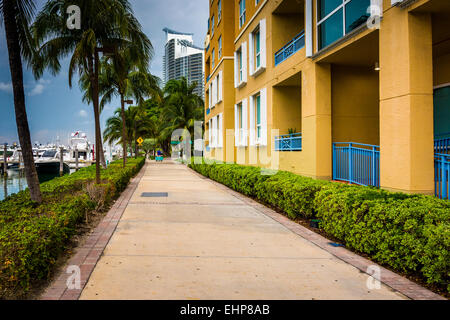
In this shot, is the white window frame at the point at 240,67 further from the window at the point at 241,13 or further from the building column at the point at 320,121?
the building column at the point at 320,121

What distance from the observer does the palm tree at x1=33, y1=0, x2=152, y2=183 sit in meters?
11.1

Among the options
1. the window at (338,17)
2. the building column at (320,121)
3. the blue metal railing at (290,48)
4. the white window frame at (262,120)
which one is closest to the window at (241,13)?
the white window frame at (262,120)

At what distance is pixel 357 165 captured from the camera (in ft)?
31.9

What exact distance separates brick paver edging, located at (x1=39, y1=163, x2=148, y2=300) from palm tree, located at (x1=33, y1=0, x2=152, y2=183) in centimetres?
419

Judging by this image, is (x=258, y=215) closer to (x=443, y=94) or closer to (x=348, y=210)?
(x=348, y=210)

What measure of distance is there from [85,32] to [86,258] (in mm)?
8204

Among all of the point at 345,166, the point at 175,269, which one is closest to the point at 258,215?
the point at 345,166

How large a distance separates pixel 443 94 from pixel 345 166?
3.11m

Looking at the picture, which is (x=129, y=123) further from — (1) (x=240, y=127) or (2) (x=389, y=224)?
(2) (x=389, y=224)

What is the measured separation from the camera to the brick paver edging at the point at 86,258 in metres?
3.96

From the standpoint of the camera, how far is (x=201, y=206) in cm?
1046

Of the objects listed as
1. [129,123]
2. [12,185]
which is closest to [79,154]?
[129,123]

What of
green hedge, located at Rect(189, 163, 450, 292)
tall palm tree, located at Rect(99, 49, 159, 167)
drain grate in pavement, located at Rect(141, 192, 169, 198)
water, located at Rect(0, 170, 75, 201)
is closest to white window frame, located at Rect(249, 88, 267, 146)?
drain grate in pavement, located at Rect(141, 192, 169, 198)

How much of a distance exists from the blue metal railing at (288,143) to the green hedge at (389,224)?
4662mm
